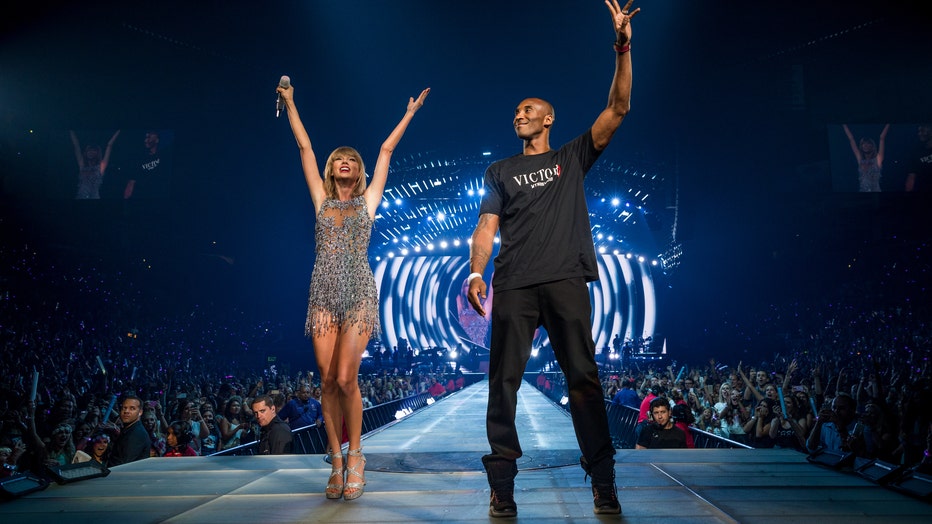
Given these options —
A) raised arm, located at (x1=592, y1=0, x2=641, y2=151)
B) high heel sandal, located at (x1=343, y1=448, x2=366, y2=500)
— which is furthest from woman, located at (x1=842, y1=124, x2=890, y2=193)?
high heel sandal, located at (x1=343, y1=448, x2=366, y2=500)

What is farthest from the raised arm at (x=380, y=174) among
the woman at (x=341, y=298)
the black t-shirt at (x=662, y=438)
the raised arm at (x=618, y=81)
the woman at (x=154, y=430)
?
the woman at (x=154, y=430)

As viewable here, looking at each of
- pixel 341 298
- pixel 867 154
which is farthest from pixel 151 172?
pixel 867 154

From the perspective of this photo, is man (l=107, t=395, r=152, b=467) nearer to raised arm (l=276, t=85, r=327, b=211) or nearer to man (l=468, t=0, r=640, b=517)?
raised arm (l=276, t=85, r=327, b=211)

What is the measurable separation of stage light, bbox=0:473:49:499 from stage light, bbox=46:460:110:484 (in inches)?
2.2

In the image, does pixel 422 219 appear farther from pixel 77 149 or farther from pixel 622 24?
pixel 622 24

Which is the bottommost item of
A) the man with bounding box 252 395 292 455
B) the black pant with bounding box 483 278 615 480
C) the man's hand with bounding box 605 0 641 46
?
the man with bounding box 252 395 292 455

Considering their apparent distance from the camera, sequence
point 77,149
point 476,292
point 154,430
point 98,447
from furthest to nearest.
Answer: point 77,149, point 154,430, point 98,447, point 476,292

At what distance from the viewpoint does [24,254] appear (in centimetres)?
1634

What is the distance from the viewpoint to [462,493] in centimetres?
273

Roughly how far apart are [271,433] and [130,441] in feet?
4.28

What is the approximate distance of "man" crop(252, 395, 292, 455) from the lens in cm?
594

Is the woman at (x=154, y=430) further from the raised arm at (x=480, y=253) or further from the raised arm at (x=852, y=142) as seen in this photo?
the raised arm at (x=852, y=142)

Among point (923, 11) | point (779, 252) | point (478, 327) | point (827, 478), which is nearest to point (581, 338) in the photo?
point (827, 478)

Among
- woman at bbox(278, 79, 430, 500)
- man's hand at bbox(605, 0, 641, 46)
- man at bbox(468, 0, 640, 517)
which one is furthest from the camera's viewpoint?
woman at bbox(278, 79, 430, 500)
